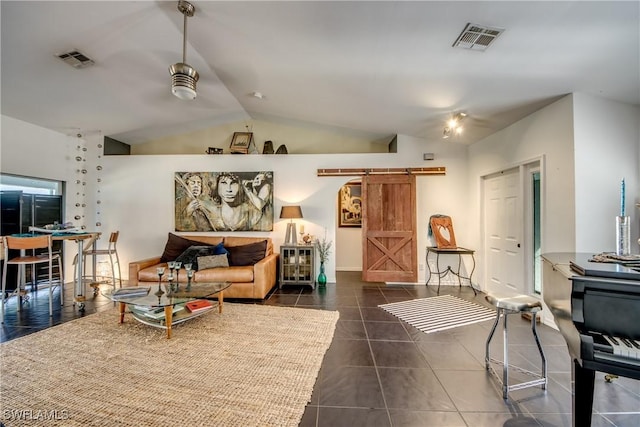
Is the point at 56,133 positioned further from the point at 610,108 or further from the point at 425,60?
the point at 610,108

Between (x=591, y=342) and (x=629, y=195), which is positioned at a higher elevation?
(x=629, y=195)

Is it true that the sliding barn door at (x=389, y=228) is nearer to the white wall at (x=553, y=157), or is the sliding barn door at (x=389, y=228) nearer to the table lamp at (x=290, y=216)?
the table lamp at (x=290, y=216)

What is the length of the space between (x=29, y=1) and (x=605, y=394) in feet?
18.2

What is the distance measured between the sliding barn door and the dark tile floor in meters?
1.73

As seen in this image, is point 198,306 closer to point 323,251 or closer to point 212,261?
point 212,261

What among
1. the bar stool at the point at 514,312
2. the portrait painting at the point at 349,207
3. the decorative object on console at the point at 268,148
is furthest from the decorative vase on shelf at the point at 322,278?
the bar stool at the point at 514,312

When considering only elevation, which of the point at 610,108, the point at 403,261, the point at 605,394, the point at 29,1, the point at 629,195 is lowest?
the point at 605,394

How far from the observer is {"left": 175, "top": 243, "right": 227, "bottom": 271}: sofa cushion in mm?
4363

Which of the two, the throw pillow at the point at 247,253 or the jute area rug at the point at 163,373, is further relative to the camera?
the throw pillow at the point at 247,253

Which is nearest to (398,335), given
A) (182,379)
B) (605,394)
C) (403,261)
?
(605,394)

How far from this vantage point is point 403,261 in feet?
16.7

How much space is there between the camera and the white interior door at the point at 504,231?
12.5 ft

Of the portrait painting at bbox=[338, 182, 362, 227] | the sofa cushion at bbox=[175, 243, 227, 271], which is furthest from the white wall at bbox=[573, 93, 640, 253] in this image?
the sofa cushion at bbox=[175, 243, 227, 271]

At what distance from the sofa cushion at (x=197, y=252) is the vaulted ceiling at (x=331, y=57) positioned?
2481 mm
